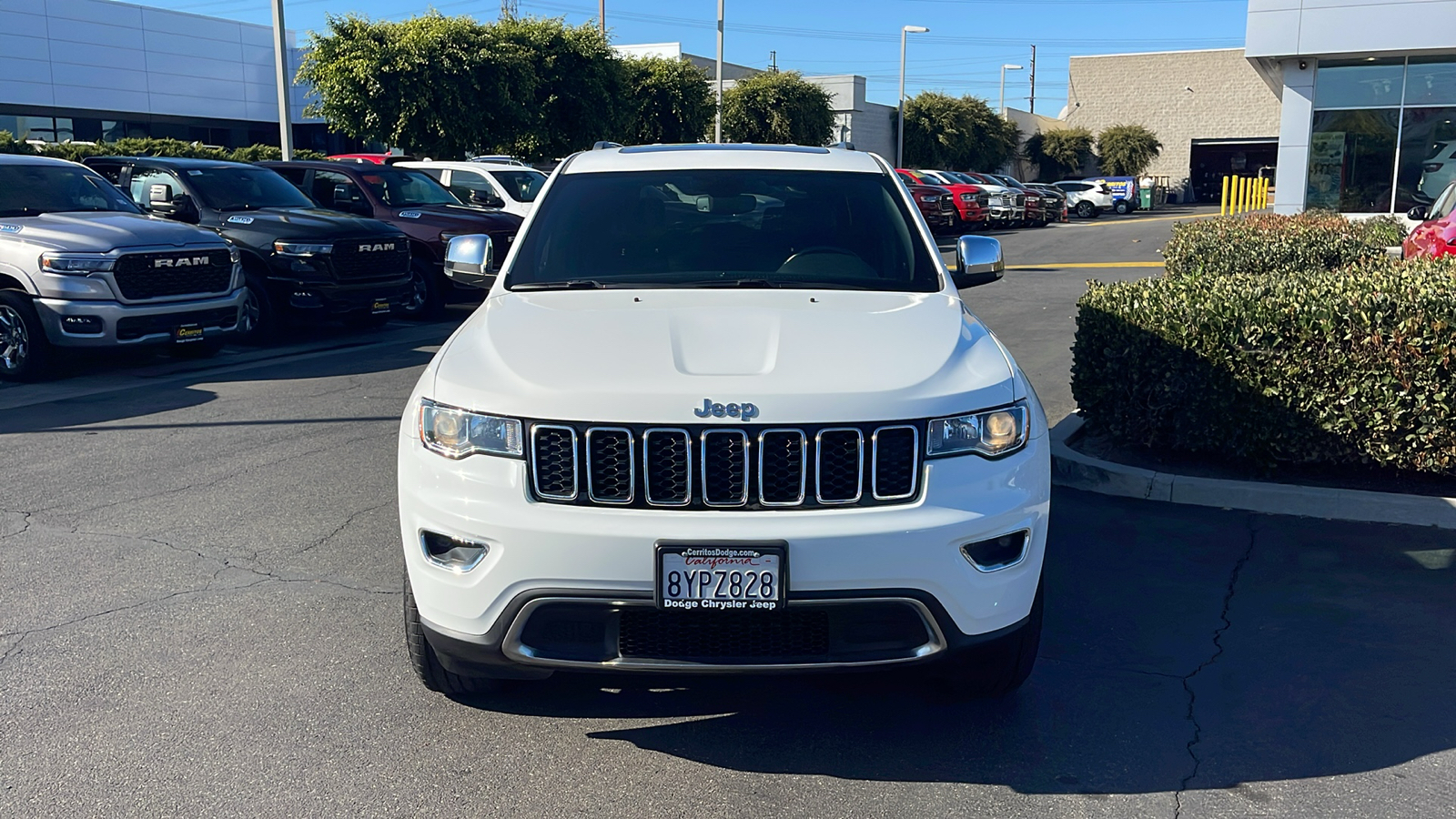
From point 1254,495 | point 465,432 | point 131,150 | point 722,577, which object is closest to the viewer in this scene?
point 722,577

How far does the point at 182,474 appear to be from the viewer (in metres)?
7.04

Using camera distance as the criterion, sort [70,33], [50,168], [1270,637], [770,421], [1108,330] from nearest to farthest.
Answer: [770,421], [1270,637], [1108,330], [50,168], [70,33]

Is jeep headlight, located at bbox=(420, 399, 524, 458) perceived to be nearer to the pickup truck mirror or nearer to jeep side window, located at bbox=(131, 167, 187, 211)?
the pickup truck mirror

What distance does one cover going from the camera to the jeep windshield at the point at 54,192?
1088cm

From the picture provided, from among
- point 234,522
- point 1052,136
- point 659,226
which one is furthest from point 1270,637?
point 1052,136

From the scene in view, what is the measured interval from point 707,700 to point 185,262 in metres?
8.44

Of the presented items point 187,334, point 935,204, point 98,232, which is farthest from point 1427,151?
point 98,232

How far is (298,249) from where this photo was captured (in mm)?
12305

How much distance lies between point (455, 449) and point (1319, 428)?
15.5ft

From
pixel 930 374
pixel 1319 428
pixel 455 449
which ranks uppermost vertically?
pixel 930 374

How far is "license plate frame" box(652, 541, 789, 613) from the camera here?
3.25 m

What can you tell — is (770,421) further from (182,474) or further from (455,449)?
(182,474)

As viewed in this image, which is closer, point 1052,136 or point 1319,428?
point 1319,428

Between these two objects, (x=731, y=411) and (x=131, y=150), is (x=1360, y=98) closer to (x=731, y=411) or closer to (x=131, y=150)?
(x=131, y=150)
